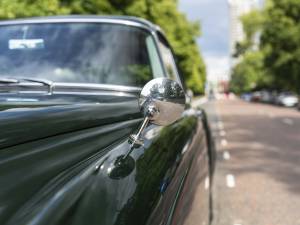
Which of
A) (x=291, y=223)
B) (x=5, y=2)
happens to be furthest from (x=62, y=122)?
(x=5, y=2)

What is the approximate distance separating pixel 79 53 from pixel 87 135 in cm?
120

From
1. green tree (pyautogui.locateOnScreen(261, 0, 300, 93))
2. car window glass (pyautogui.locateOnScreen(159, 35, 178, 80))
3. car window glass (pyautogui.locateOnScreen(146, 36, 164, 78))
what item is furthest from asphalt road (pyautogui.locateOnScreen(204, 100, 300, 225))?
green tree (pyautogui.locateOnScreen(261, 0, 300, 93))

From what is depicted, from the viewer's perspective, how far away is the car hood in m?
1.46

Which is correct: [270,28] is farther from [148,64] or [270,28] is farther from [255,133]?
[148,64]

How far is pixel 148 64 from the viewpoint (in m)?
3.12

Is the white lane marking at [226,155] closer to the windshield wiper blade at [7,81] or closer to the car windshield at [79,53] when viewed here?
the car windshield at [79,53]

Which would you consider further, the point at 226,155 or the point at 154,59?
the point at 226,155

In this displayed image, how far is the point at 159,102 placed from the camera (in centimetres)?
170

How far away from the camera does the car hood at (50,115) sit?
1.46m

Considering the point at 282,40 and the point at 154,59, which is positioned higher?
the point at 282,40

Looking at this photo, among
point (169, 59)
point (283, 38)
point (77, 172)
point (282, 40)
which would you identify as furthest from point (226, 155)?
point (282, 40)

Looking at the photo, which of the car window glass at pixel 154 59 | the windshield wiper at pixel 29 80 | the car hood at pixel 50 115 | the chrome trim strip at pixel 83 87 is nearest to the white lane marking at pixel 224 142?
the car window glass at pixel 154 59

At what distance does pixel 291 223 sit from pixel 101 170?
3514 millimetres

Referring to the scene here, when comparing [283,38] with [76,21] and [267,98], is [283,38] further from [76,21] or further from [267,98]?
[76,21]
